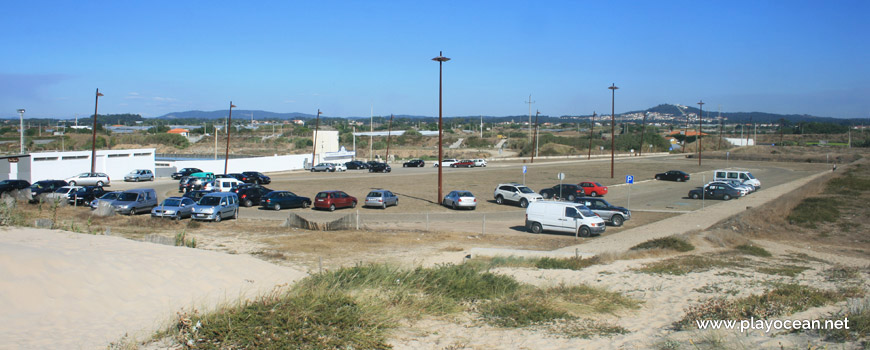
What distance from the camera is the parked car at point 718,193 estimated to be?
41531 mm

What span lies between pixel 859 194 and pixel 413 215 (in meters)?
36.4

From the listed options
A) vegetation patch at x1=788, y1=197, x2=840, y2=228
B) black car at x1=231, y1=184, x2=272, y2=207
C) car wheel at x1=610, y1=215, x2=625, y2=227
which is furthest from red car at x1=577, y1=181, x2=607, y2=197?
black car at x1=231, y1=184, x2=272, y2=207

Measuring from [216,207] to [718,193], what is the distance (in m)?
34.1

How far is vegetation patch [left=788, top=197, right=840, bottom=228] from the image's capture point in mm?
33250

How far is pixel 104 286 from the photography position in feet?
39.0

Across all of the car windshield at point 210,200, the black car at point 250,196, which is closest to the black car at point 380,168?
the black car at point 250,196

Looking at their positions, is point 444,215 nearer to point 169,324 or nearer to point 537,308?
point 537,308

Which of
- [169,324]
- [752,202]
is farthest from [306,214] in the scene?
[752,202]

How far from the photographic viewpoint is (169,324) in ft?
33.6

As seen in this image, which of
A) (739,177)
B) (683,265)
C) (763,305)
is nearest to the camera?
(763,305)

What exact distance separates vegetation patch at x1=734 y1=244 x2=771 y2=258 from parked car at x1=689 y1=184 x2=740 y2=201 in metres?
20.4

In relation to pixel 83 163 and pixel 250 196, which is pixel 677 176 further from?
pixel 83 163

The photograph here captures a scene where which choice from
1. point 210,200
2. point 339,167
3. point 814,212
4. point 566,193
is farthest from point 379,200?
point 339,167

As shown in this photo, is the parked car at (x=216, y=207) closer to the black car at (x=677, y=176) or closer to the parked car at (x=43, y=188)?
the parked car at (x=43, y=188)
